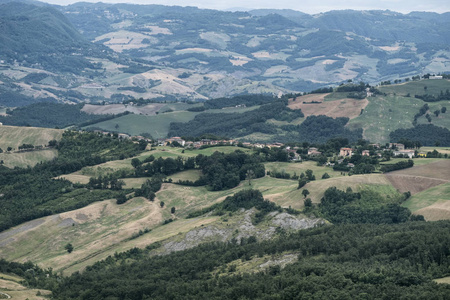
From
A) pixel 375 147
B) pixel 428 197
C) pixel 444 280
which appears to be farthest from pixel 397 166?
pixel 444 280

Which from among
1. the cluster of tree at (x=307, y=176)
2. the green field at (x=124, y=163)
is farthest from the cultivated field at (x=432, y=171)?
the green field at (x=124, y=163)

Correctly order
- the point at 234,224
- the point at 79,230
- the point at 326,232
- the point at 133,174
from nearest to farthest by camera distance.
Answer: the point at 326,232 < the point at 234,224 < the point at 79,230 < the point at 133,174

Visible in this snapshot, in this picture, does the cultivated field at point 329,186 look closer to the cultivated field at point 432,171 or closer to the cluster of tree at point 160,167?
the cultivated field at point 432,171

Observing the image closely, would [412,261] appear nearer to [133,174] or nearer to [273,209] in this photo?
[273,209]

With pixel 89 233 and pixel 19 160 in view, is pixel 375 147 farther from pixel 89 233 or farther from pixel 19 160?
pixel 19 160

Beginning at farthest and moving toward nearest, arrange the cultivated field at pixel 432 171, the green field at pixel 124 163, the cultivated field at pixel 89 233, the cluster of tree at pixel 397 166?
1. the green field at pixel 124 163
2. the cluster of tree at pixel 397 166
3. the cultivated field at pixel 432 171
4. the cultivated field at pixel 89 233

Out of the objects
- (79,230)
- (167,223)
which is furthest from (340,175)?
(79,230)
